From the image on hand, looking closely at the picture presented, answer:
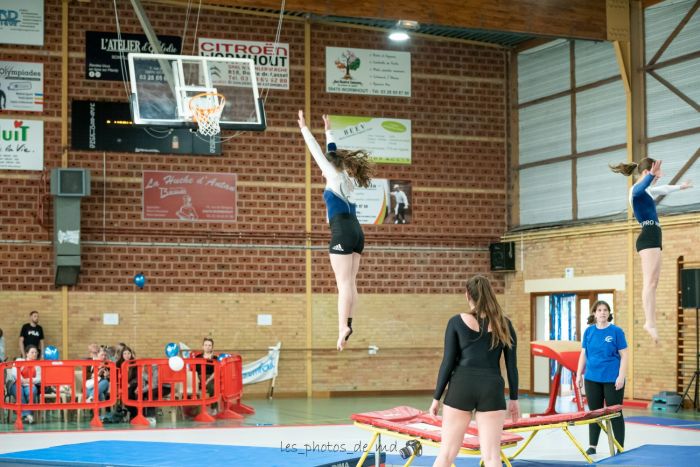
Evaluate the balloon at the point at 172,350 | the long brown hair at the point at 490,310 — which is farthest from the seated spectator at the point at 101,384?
the long brown hair at the point at 490,310

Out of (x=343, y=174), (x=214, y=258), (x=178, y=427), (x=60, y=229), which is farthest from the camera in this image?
(x=214, y=258)

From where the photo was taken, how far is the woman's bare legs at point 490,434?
23.6ft

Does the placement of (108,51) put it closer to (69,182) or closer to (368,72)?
(69,182)

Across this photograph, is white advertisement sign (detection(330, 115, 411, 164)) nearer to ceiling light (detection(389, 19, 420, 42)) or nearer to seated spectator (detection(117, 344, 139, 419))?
ceiling light (detection(389, 19, 420, 42))

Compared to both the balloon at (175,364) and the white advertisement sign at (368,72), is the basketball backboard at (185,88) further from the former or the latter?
the white advertisement sign at (368,72)

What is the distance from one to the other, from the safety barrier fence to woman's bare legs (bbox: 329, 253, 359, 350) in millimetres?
7009

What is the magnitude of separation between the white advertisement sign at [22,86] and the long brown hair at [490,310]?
46.8 feet

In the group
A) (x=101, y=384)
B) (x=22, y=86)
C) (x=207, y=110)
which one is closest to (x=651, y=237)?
(x=207, y=110)

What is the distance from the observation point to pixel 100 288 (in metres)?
19.4

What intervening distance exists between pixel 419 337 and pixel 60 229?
312 inches

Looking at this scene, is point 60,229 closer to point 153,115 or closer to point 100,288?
point 100,288

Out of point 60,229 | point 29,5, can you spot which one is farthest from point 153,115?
point 29,5

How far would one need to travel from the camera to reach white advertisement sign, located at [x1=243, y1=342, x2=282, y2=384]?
19859 millimetres

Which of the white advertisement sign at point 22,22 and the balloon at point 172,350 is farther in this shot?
the white advertisement sign at point 22,22
